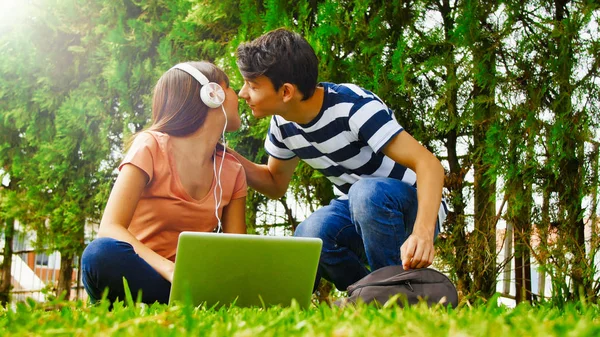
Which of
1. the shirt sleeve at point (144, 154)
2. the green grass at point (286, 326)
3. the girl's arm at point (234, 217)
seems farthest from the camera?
the girl's arm at point (234, 217)

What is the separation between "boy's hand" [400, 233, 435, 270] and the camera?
7.47 feet

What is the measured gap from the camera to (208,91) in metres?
2.88

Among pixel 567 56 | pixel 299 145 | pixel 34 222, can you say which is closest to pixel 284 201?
pixel 299 145

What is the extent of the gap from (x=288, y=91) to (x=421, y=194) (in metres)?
0.84

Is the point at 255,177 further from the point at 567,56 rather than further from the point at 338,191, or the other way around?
the point at 567,56

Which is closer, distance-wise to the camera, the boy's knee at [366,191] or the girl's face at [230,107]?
the boy's knee at [366,191]

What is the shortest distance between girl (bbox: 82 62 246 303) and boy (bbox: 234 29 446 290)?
220 mm

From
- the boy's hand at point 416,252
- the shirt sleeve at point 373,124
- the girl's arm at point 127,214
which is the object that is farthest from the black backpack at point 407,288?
the girl's arm at point 127,214

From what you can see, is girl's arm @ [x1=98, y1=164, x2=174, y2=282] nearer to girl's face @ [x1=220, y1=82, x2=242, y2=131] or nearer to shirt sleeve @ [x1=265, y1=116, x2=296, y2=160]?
girl's face @ [x1=220, y1=82, x2=242, y2=131]

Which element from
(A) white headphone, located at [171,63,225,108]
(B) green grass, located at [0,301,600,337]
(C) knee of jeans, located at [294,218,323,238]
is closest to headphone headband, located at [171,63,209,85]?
(A) white headphone, located at [171,63,225,108]

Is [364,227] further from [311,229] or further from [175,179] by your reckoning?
[175,179]

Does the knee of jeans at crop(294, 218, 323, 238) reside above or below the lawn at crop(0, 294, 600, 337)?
above

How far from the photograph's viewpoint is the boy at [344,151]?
2.59 m

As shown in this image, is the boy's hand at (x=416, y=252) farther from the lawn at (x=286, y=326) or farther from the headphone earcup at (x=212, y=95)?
the headphone earcup at (x=212, y=95)
